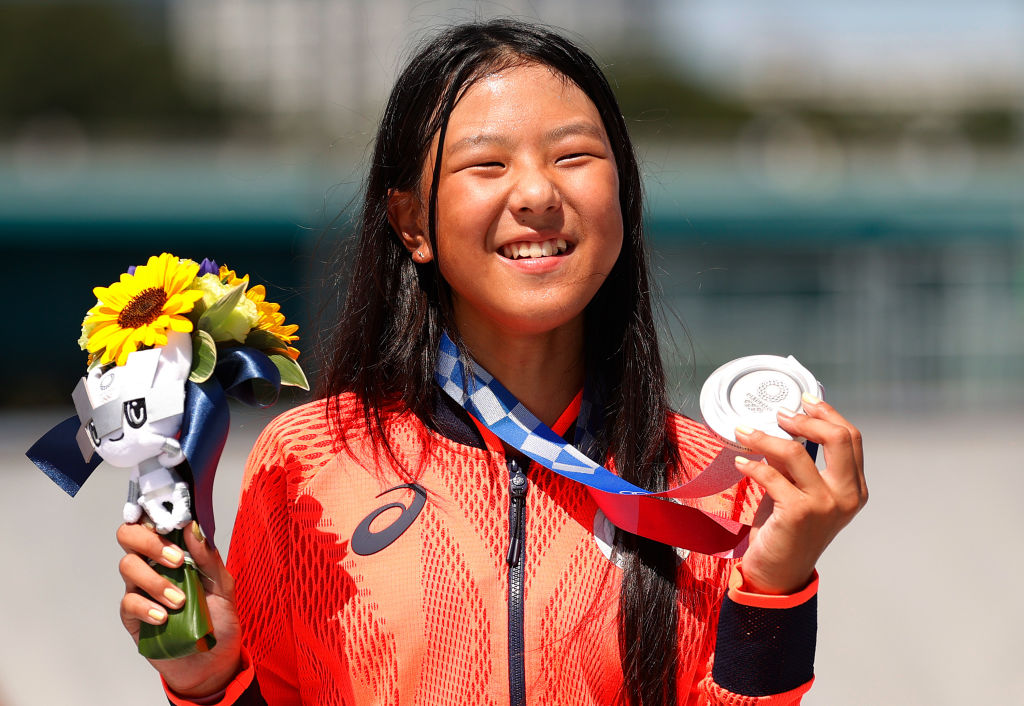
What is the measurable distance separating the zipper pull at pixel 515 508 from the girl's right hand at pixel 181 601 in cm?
52

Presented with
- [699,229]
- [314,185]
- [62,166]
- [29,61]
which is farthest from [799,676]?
[29,61]

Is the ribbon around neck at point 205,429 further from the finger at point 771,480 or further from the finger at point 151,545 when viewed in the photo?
the finger at point 771,480

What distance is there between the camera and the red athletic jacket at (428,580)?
2094mm

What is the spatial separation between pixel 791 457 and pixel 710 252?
1893 cm

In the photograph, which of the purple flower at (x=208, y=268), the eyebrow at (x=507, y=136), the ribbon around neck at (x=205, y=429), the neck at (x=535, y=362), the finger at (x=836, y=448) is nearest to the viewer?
the finger at (x=836, y=448)

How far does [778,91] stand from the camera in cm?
4591

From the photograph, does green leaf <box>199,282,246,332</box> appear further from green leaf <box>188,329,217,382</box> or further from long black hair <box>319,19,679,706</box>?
long black hair <box>319,19,679,706</box>

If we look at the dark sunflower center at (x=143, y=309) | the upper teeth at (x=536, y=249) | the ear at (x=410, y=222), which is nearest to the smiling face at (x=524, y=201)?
the upper teeth at (x=536, y=249)

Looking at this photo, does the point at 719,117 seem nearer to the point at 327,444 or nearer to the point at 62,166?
the point at 62,166

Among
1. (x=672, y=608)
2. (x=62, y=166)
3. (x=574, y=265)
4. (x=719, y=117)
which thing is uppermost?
(x=574, y=265)

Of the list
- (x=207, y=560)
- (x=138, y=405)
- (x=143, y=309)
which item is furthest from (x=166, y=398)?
(x=207, y=560)

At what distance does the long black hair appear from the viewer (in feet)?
7.18

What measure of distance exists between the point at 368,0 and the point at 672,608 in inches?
2426

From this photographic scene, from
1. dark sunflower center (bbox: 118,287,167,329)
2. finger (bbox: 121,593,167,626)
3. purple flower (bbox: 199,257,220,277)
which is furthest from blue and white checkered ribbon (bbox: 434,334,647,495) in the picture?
finger (bbox: 121,593,167,626)
